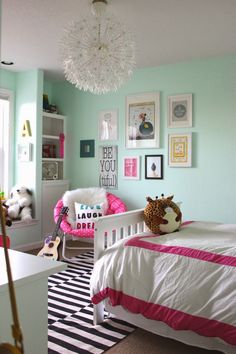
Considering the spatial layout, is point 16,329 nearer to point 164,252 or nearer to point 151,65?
point 164,252

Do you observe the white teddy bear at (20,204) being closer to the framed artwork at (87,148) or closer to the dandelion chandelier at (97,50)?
the framed artwork at (87,148)

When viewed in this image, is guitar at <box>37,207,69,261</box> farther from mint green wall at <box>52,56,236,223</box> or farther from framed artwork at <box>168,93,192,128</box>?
framed artwork at <box>168,93,192,128</box>

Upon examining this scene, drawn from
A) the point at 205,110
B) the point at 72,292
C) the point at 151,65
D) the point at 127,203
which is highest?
the point at 151,65

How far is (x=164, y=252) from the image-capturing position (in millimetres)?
2049

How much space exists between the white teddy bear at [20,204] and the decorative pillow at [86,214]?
671 millimetres

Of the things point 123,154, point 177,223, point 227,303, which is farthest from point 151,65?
point 227,303

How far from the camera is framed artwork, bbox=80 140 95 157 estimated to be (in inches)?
187

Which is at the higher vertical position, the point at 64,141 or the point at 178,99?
the point at 178,99

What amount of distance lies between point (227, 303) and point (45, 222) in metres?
3.30

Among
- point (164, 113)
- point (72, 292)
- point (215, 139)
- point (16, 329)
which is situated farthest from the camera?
point (164, 113)

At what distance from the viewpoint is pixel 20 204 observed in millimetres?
4301

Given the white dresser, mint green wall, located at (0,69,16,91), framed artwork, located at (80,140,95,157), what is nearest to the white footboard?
the white dresser

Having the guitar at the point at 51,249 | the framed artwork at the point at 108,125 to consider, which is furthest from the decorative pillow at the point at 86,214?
the framed artwork at the point at 108,125

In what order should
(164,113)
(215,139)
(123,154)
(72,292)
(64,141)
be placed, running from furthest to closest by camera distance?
(64,141) < (123,154) < (164,113) < (215,139) < (72,292)
